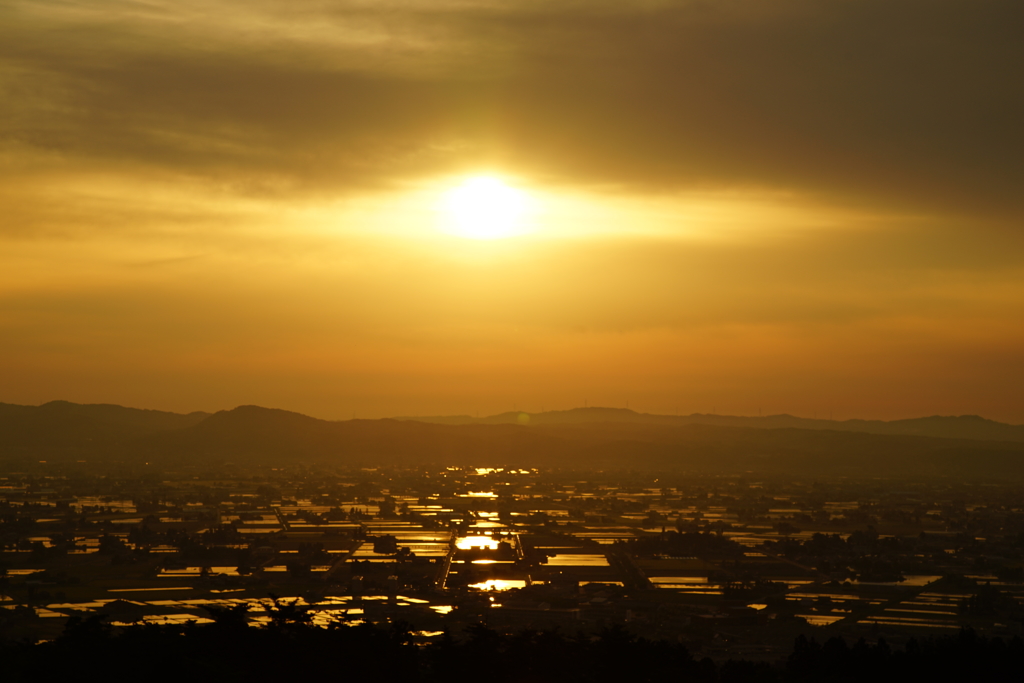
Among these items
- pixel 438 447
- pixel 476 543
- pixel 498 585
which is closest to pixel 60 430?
pixel 438 447

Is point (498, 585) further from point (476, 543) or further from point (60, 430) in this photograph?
point (60, 430)

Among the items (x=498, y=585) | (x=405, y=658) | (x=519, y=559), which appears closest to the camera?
(x=405, y=658)

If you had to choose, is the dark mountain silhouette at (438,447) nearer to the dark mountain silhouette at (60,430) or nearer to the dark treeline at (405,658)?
the dark mountain silhouette at (60,430)

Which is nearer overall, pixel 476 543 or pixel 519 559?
pixel 519 559

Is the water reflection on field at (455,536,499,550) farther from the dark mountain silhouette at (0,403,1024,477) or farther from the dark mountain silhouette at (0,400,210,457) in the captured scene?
the dark mountain silhouette at (0,400,210,457)

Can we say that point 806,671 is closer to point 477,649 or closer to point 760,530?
point 477,649

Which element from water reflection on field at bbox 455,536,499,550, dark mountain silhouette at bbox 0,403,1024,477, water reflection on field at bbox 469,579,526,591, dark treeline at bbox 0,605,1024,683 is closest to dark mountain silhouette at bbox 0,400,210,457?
dark mountain silhouette at bbox 0,403,1024,477

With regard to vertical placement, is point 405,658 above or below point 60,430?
below
